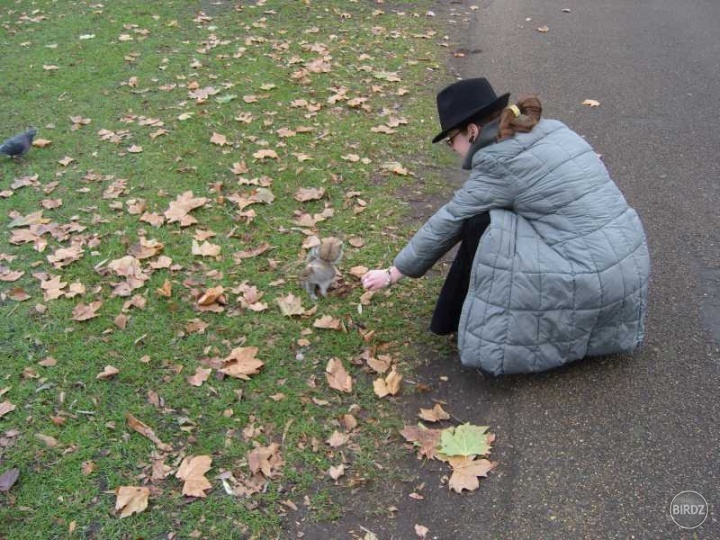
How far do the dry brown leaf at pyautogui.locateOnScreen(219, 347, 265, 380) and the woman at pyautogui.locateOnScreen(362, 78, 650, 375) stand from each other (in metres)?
1.05

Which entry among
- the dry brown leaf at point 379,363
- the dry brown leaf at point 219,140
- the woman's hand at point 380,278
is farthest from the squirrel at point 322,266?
the dry brown leaf at point 219,140

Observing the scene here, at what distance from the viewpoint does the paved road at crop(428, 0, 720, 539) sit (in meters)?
2.43

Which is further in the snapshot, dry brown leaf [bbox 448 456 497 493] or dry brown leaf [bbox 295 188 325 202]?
dry brown leaf [bbox 295 188 325 202]

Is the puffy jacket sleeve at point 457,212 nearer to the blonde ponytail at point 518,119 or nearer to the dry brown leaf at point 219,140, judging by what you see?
the blonde ponytail at point 518,119

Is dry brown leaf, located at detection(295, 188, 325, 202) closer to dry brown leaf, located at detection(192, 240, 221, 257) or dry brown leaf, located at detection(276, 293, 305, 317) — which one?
dry brown leaf, located at detection(192, 240, 221, 257)

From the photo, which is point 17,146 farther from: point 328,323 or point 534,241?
point 534,241

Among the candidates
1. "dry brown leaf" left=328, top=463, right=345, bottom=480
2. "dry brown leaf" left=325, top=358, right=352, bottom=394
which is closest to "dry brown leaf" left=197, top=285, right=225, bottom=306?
"dry brown leaf" left=325, top=358, right=352, bottom=394

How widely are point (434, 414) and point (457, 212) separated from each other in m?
0.93

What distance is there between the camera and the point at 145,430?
2828 mm

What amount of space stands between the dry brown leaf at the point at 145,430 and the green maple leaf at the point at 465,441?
1212mm

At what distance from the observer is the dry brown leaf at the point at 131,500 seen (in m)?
2.49

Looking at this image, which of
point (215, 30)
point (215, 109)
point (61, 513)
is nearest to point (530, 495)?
point (61, 513)

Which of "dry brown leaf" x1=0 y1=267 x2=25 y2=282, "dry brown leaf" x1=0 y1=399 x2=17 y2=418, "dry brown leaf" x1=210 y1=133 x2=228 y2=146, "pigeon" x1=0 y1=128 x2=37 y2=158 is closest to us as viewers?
"dry brown leaf" x1=0 y1=399 x2=17 y2=418

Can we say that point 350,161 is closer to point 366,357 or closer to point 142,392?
point 366,357
